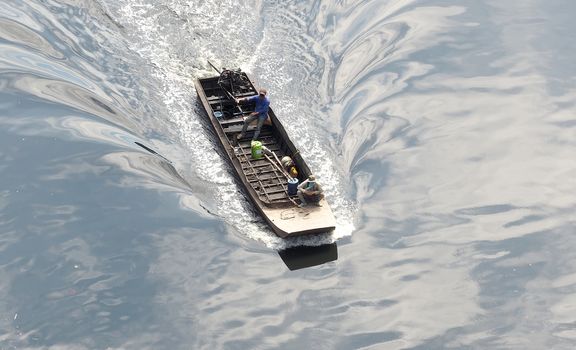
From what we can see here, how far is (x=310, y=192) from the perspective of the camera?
26.2 m

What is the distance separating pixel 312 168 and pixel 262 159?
2.13m

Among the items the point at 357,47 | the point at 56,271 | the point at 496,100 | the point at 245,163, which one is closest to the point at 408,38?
the point at 357,47

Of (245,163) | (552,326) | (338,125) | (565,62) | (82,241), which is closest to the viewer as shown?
(552,326)

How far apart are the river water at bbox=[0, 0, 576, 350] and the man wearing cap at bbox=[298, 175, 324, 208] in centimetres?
140

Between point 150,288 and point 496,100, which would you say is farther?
point 496,100

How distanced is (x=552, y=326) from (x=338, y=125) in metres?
12.8

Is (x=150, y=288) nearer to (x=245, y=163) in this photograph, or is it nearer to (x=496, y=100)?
(x=245, y=163)

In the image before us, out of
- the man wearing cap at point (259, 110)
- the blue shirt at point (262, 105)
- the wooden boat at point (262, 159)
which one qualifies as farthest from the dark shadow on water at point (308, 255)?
the blue shirt at point (262, 105)

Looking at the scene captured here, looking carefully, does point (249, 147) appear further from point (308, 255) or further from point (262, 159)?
point (308, 255)

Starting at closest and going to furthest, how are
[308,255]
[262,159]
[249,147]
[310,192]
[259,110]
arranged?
[308,255] → [310,192] → [262,159] → [259,110] → [249,147]

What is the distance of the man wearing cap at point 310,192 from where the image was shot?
26281 millimetres

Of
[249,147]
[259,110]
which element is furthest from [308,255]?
[259,110]

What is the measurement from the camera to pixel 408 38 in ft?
118

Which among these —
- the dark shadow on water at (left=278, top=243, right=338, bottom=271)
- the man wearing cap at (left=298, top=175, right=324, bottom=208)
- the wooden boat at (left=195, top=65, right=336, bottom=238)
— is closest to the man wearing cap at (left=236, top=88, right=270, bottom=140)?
the wooden boat at (left=195, top=65, right=336, bottom=238)
